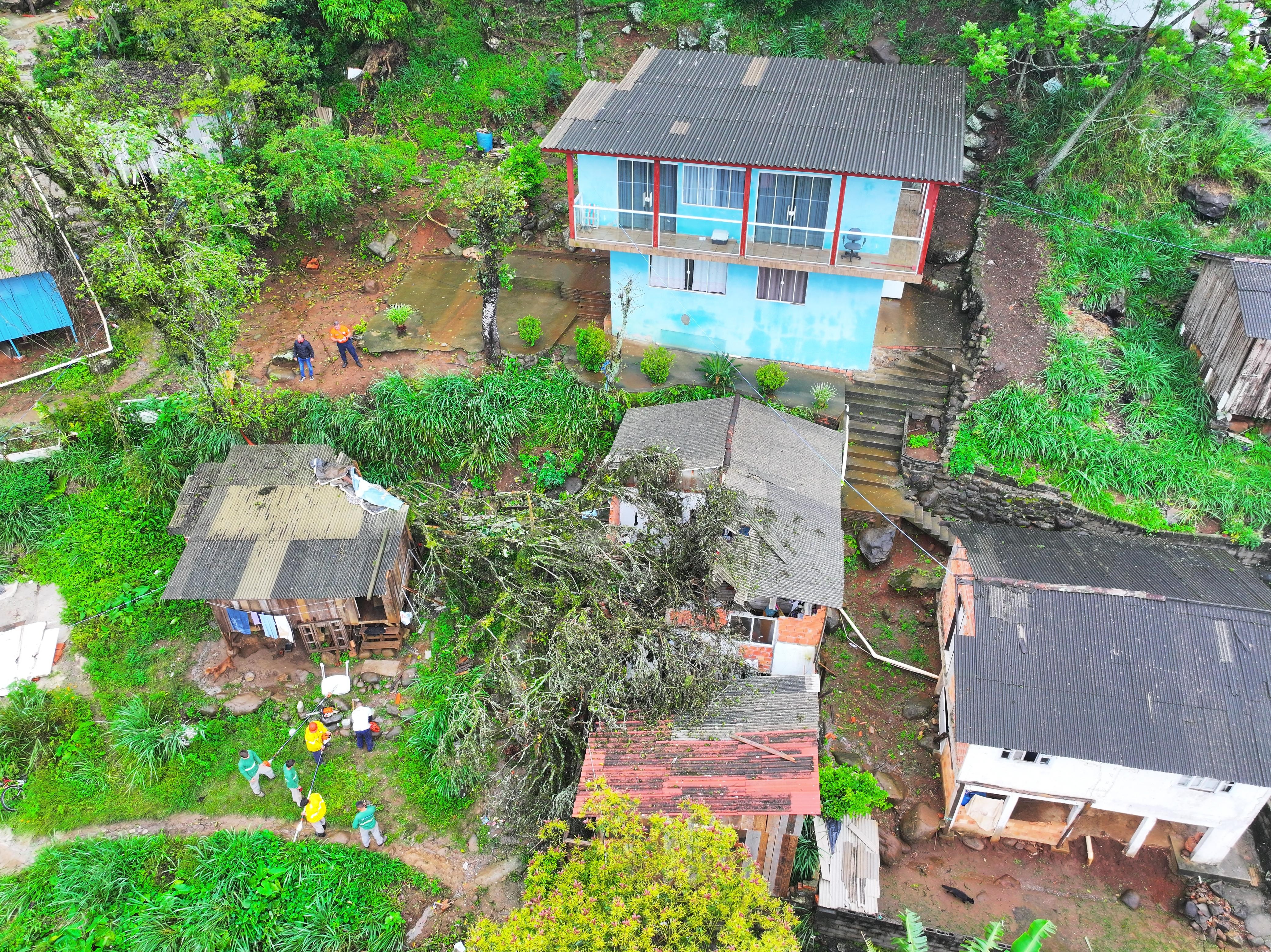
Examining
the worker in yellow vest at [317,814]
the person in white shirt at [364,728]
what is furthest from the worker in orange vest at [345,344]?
the worker in yellow vest at [317,814]

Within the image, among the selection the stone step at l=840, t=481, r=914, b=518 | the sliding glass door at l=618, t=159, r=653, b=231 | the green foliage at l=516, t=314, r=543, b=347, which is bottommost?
the stone step at l=840, t=481, r=914, b=518

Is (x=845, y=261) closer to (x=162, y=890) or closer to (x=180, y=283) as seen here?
(x=180, y=283)

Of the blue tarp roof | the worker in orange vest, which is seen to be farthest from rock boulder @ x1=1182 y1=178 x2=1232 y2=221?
the blue tarp roof

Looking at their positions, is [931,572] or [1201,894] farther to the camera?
[931,572]

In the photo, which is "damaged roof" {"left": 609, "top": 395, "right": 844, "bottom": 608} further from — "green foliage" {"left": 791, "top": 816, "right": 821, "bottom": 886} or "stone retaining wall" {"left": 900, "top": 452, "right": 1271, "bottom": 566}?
"green foliage" {"left": 791, "top": 816, "right": 821, "bottom": 886}

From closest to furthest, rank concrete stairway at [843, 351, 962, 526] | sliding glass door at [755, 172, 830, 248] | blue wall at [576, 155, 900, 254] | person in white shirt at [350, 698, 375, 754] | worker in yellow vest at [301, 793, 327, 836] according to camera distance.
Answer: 1. worker in yellow vest at [301, 793, 327, 836]
2. person in white shirt at [350, 698, 375, 754]
3. blue wall at [576, 155, 900, 254]
4. sliding glass door at [755, 172, 830, 248]
5. concrete stairway at [843, 351, 962, 526]

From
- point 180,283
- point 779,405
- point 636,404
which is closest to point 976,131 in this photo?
point 779,405
